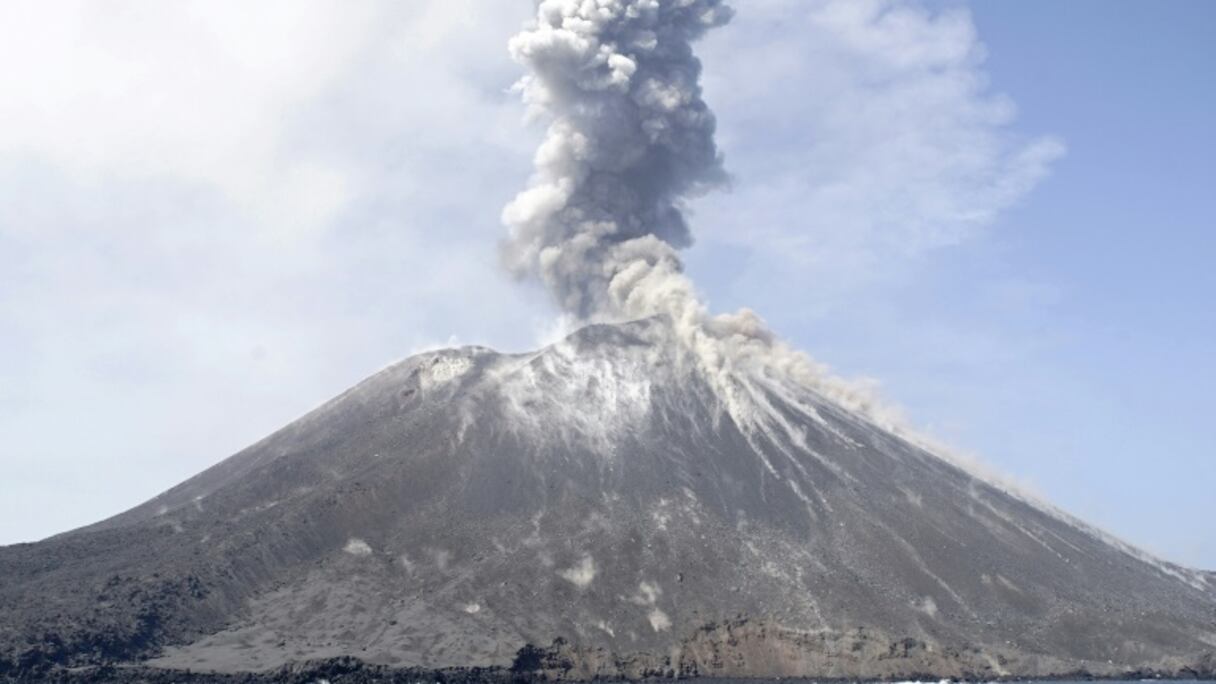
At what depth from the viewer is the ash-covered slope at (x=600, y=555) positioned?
86.3 m

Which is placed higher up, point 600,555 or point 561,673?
point 600,555

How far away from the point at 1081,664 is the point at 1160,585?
964 inches

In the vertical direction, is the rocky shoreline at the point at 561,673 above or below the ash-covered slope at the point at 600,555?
below

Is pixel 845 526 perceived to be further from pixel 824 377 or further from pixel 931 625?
pixel 824 377

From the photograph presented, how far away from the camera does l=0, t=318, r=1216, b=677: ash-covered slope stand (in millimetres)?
86312

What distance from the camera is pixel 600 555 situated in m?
95.8

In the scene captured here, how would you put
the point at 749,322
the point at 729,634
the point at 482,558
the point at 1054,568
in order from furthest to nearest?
the point at 749,322 → the point at 1054,568 → the point at 482,558 → the point at 729,634

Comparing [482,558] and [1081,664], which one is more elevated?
[482,558]

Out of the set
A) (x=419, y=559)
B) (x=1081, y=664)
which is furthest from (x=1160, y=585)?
(x=419, y=559)

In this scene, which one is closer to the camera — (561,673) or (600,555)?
(561,673)

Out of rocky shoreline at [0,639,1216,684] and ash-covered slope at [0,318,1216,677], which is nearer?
rocky shoreline at [0,639,1216,684]

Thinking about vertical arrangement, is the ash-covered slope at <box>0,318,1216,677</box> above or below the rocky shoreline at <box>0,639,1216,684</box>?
above

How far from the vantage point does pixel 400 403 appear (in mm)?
121125

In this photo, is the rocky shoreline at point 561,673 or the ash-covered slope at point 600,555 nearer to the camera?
the rocky shoreline at point 561,673
